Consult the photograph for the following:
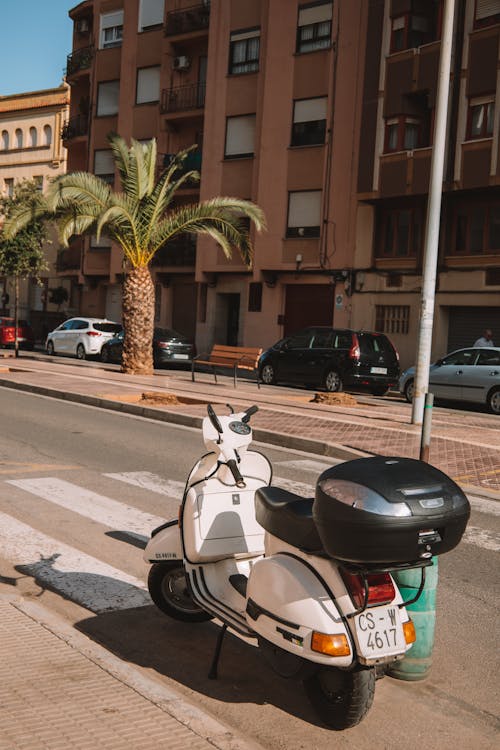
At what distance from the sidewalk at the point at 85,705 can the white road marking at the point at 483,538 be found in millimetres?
3610

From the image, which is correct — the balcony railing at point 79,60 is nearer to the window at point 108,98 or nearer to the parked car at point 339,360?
the window at point 108,98

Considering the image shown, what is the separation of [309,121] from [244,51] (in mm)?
4994

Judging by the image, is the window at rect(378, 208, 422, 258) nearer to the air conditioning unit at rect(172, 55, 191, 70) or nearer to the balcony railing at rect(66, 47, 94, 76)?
the air conditioning unit at rect(172, 55, 191, 70)

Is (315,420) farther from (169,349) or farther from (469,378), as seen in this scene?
(169,349)

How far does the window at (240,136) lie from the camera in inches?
1341

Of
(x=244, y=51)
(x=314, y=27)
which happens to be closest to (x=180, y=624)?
(x=314, y=27)

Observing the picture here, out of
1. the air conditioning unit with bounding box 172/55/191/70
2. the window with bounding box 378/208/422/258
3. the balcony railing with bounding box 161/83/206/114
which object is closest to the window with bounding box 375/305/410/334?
the window with bounding box 378/208/422/258

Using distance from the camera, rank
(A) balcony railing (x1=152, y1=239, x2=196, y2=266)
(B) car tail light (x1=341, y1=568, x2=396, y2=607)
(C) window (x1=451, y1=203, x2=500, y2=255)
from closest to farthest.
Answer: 1. (B) car tail light (x1=341, y1=568, x2=396, y2=607)
2. (C) window (x1=451, y1=203, x2=500, y2=255)
3. (A) balcony railing (x1=152, y1=239, x2=196, y2=266)

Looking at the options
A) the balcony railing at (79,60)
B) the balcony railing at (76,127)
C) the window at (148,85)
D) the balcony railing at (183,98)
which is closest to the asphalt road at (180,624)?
the balcony railing at (183,98)

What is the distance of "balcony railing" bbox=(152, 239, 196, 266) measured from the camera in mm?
36750

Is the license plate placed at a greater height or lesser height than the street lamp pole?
lesser

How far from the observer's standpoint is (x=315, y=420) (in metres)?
13.8

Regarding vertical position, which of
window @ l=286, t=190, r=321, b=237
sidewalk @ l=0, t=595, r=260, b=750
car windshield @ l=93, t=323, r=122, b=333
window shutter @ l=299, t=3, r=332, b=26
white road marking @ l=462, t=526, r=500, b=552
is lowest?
white road marking @ l=462, t=526, r=500, b=552

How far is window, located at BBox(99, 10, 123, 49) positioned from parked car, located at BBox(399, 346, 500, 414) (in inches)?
1075
